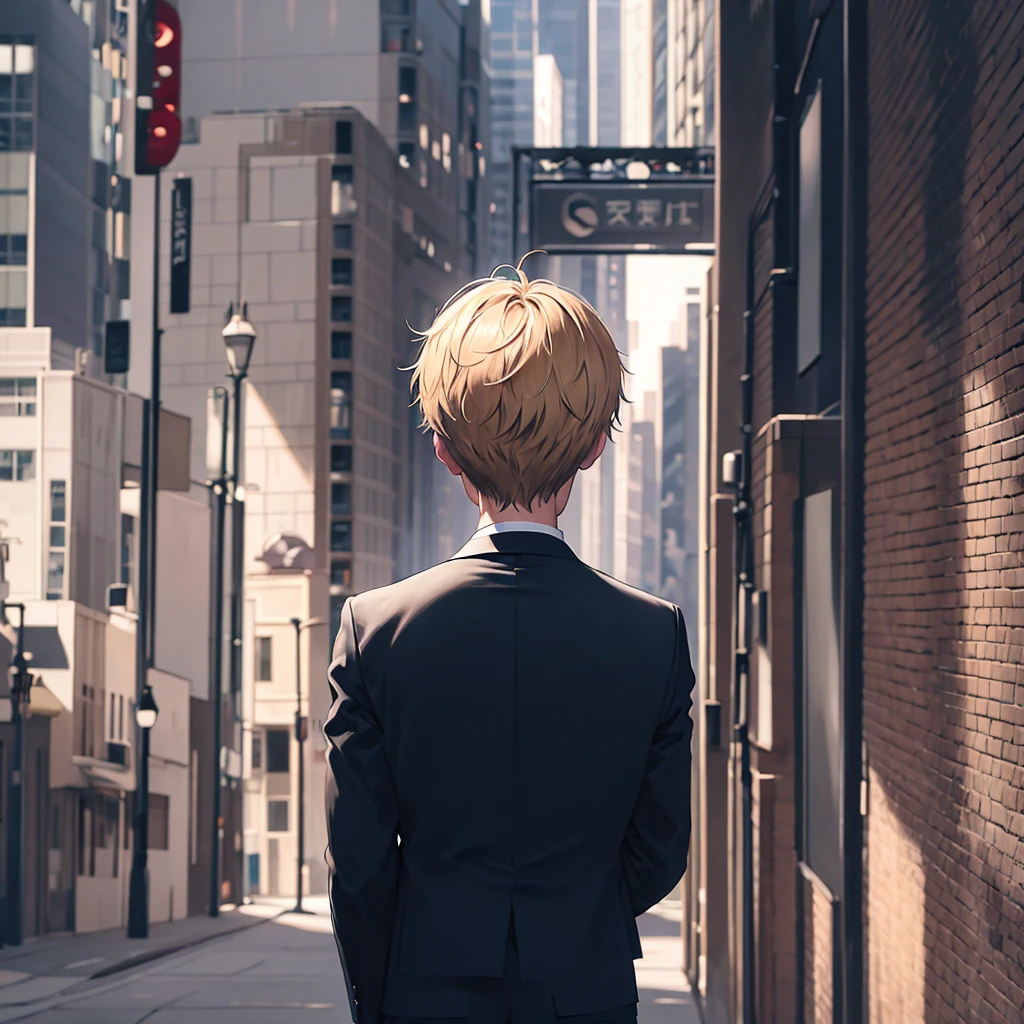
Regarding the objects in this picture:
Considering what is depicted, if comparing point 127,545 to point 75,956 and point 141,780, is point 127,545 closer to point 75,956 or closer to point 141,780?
point 141,780

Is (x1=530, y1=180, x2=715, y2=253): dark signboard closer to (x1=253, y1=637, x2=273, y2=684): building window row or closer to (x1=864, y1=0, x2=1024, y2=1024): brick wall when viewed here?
(x1=864, y1=0, x2=1024, y2=1024): brick wall

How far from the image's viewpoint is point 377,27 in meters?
72.1

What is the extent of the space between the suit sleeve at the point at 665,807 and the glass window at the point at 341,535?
6295cm

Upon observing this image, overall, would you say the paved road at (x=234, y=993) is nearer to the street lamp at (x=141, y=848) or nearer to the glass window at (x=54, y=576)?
the street lamp at (x=141, y=848)

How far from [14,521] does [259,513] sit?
163 feet

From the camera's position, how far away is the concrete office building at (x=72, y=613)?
13.8 m

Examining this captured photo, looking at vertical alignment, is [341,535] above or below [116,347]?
below

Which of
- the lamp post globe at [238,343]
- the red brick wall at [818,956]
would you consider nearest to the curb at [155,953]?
the red brick wall at [818,956]

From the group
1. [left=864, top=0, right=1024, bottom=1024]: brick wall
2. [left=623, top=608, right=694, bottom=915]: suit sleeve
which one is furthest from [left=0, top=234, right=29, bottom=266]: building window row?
[left=623, top=608, right=694, bottom=915]: suit sleeve

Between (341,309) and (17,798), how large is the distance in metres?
53.3

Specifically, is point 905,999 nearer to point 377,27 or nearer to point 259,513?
point 259,513

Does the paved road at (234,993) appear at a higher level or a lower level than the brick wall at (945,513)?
lower

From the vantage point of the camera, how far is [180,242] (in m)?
28.1

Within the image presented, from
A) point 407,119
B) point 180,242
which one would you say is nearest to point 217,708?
point 180,242
